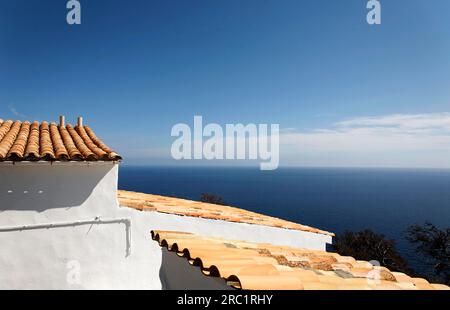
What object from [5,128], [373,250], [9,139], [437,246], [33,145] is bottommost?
[373,250]

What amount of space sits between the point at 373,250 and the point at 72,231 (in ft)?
91.5

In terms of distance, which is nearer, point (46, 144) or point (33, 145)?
point (33, 145)

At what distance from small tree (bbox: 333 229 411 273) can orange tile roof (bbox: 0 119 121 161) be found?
26.7 meters

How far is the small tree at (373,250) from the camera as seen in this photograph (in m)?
26.9

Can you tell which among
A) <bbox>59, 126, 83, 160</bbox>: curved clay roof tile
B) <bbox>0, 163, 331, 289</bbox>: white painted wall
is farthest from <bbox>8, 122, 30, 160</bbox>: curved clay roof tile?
<bbox>59, 126, 83, 160</bbox>: curved clay roof tile

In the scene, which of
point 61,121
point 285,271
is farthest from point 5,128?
point 285,271

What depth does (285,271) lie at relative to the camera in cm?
396

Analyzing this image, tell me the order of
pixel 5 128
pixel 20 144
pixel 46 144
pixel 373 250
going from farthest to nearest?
1. pixel 373 250
2. pixel 5 128
3. pixel 46 144
4. pixel 20 144

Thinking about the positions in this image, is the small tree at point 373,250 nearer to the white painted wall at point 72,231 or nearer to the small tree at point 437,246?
the small tree at point 437,246

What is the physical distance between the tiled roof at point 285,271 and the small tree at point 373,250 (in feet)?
81.3

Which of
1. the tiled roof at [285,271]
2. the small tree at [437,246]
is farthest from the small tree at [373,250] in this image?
the tiled roof at [285,271]

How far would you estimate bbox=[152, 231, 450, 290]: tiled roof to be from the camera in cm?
330

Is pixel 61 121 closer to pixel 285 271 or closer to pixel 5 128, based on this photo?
pixel 5 128
